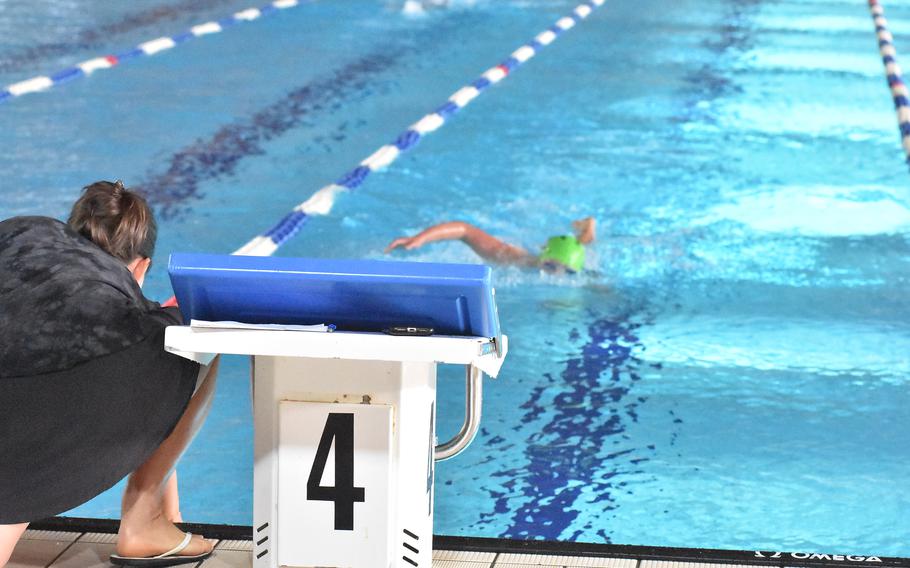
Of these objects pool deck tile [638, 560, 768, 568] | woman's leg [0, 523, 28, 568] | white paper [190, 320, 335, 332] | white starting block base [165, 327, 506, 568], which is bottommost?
pool deck tile [638, 560, 768, 568]

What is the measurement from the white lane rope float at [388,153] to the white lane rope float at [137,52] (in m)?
1.94

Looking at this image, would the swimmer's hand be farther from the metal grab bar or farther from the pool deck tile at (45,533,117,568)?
the metal grab bar

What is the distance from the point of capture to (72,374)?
1.83 metres

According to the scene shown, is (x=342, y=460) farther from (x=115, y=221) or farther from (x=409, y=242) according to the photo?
(x=409, y=242)

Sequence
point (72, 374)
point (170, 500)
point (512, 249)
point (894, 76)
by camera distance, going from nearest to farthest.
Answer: point (72, 374) < point (170, 500) < point (512, 249) < point (894, 76)

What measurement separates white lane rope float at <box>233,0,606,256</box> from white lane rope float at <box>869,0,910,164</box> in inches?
81.8

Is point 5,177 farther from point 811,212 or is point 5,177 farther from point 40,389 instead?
point 40,389

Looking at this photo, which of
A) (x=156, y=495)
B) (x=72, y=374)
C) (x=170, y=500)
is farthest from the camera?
(x=170, y=500)

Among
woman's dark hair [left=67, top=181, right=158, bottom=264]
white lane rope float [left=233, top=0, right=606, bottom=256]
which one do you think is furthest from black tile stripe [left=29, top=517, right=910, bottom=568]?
white lane rope float [left=233, top=0, right=606, bottom=256]

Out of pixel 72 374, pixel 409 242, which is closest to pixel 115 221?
pixel 72 374

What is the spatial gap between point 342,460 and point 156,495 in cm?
38

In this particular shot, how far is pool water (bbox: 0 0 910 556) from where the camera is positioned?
3043 millimetres

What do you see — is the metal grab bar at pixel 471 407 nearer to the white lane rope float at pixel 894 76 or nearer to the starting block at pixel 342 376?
the starting block at pixel 342 376

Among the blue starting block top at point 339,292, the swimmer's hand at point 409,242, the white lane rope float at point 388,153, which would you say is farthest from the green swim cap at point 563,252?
the blue starting block top at point 339,292
